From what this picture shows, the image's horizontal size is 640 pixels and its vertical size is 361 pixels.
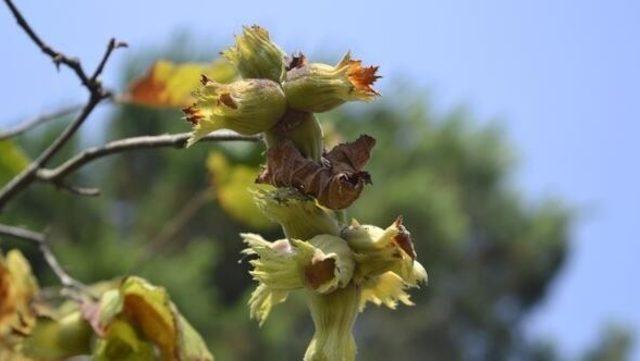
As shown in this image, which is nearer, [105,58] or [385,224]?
[105,58]

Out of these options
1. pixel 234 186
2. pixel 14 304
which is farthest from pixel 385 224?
pixel 14 304

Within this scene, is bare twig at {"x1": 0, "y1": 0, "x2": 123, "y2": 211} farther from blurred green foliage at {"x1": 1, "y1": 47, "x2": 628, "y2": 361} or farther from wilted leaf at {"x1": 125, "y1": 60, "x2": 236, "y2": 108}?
blurred green foliage at {"x1": 1, "y1": 47, "x2": 628, "y2": 361}

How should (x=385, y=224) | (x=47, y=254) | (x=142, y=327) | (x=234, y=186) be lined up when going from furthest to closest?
(x=385, y=224) → (x=234, y=186) → (x=47, y=254) → (x=142, y=327)

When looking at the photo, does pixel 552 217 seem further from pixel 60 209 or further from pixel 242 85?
pixel 242 85

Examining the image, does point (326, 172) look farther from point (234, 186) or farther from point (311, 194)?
point (234, 186)

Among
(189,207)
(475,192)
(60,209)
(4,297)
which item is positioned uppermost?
(475,192)

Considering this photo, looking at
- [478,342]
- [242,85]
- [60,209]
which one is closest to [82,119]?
[242,85]

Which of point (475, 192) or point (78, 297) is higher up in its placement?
point (475, 192)

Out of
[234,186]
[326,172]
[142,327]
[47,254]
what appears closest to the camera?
[326,172]

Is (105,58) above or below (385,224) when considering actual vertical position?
below
